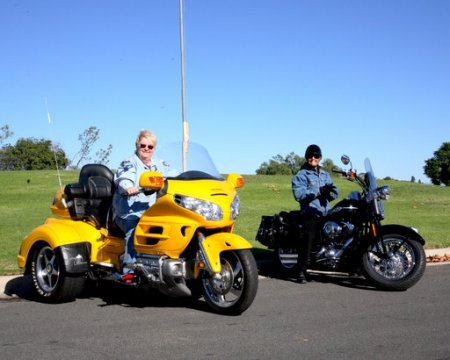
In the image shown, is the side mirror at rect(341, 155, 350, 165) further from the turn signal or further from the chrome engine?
the chrome engine

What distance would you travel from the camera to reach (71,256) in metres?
6.57

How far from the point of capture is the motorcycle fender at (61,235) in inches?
262

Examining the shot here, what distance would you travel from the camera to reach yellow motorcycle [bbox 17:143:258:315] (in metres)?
5.79

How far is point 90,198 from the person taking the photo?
23.3ft

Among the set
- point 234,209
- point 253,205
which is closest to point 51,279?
point 234,209

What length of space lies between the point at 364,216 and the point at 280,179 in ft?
82.4

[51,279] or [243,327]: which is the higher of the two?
[51,279]

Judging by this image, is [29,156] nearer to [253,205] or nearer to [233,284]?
[253,205]

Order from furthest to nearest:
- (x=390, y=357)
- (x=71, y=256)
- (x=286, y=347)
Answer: (x=71, y=256), (x=286, y=347), (x=390, y=357)

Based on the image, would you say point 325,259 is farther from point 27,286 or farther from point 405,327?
point 27,286

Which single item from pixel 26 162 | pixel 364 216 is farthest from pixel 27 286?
pixel 26 162

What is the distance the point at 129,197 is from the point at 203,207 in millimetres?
1085

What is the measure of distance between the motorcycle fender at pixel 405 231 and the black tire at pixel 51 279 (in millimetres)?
3632

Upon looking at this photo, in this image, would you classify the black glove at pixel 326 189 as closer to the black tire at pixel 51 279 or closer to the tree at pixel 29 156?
the black tire at pixel 51 279
